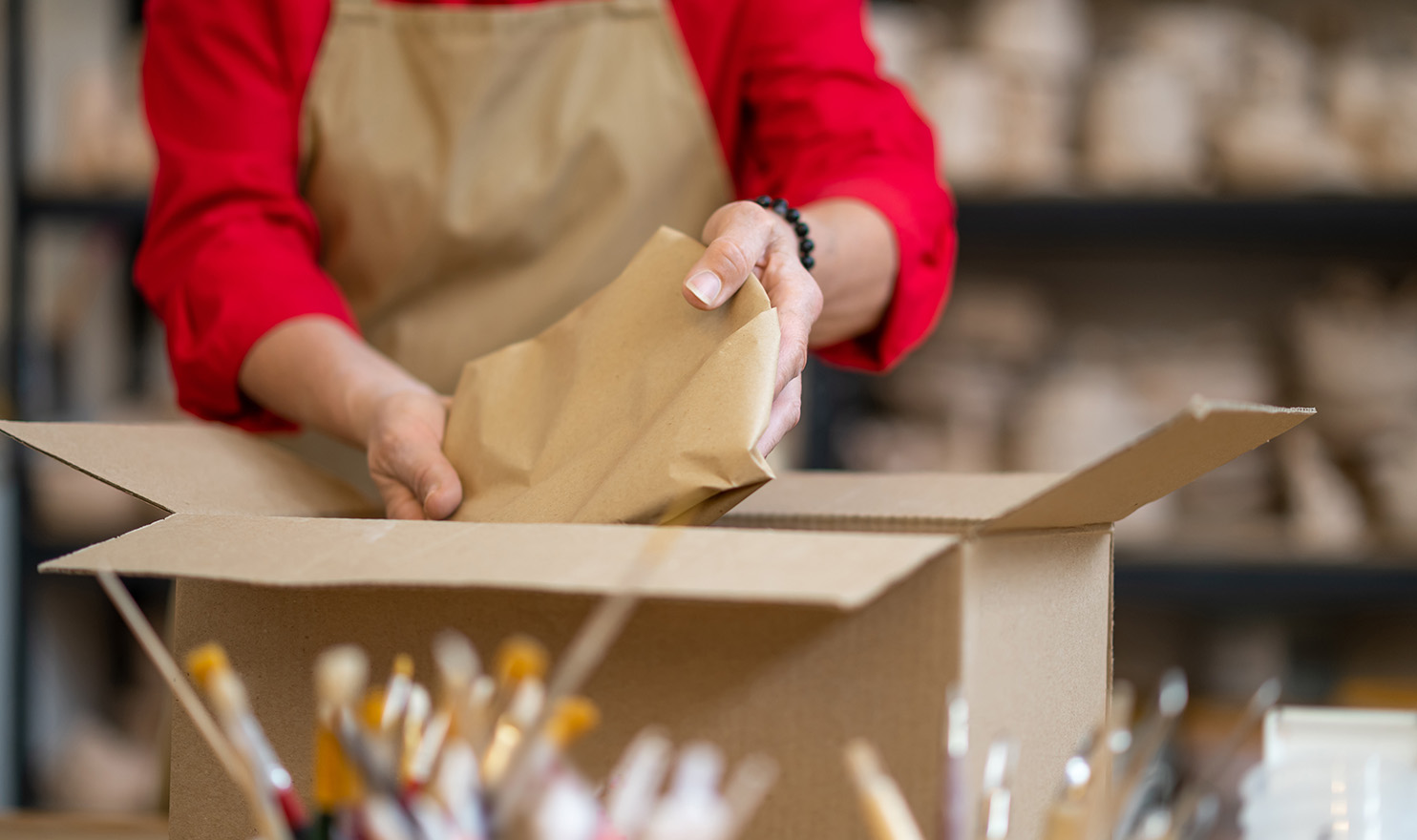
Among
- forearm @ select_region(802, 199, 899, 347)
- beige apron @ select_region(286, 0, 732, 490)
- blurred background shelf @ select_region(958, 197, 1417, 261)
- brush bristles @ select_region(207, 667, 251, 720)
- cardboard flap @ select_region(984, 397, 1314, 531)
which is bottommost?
brush bristles @ select_region(207, 667, 251, 720)

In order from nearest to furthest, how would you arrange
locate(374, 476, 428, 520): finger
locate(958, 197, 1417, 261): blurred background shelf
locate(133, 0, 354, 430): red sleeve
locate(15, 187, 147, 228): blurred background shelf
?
locate(374, 476, 428, 520): finger
locate(133, 0, 354, 430): red sleeve
locate(958, 197, 1417, 261): blurred background shelf
locate(15, 187, 147, 228): blurred background shelf

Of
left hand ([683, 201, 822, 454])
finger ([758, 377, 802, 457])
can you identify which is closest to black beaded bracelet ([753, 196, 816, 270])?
left hand ([683, 201, 822, 454])

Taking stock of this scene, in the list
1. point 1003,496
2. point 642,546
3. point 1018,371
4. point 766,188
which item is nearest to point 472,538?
point 642,546

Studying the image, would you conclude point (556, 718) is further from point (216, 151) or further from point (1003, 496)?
point (216, 151)

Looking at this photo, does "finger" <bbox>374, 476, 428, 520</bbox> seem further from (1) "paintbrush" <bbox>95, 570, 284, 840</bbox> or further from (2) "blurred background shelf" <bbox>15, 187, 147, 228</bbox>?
(2) "blurred background shelf" <bbox>15, 187, 147, 228</bbox>

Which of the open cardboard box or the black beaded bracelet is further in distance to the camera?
the black beaded bracelet

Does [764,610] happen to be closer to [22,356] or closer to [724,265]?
[724,265]

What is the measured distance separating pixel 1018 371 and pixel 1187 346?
0.19 meters

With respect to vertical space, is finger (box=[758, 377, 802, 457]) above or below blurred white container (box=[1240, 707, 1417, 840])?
above

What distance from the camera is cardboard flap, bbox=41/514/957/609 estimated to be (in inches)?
12.0

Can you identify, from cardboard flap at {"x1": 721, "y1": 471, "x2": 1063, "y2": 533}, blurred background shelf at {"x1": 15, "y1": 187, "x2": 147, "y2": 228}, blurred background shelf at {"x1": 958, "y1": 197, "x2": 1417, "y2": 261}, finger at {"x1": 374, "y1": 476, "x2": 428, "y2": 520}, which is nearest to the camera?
cardboard flap at {"x1": 721, "y1": 471, "x2": 1063, "y2": 533}

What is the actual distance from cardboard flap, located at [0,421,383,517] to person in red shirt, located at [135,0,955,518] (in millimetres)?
109

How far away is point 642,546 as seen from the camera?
0.34 meters

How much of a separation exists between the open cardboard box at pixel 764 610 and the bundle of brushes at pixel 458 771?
0.04m
